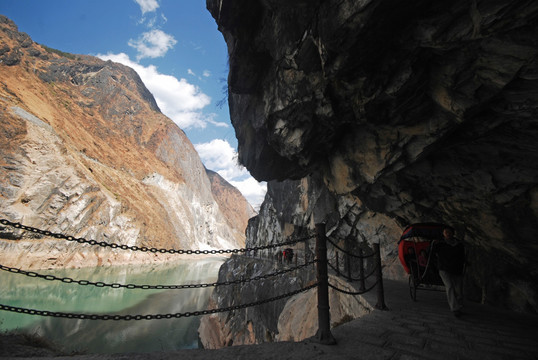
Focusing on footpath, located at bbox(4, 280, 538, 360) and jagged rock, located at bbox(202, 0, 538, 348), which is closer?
footpath, located at bbox(4, 280, 538, 360)

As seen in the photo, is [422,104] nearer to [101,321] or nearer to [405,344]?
[405,344]

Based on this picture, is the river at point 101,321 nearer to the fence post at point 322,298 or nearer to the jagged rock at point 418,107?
the fence post at point 322,298

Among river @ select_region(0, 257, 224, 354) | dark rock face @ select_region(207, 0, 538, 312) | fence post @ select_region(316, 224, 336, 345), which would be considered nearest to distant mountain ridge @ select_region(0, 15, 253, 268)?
river @ select_region(0, 257, 224, 354)

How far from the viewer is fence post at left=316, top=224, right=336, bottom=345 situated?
273 cm

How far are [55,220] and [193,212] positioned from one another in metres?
38.6

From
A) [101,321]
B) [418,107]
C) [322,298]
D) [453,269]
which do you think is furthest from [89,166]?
[453,269]

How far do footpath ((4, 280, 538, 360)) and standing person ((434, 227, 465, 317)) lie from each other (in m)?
0.27

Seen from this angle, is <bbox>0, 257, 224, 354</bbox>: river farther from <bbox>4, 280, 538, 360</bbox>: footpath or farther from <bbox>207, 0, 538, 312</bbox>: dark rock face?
<bbox>207, 0, 538, 312</bbox>: dark rock face

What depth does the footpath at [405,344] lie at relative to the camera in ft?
7.76

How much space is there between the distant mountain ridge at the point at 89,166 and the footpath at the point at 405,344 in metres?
36.4

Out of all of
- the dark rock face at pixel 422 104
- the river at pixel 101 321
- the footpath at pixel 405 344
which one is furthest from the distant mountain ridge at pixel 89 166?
the footpath at pixel 405 344

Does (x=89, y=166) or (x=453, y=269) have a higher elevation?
(x=89, y=166)

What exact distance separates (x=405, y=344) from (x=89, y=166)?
5376 centimetres

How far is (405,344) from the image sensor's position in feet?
8.90
